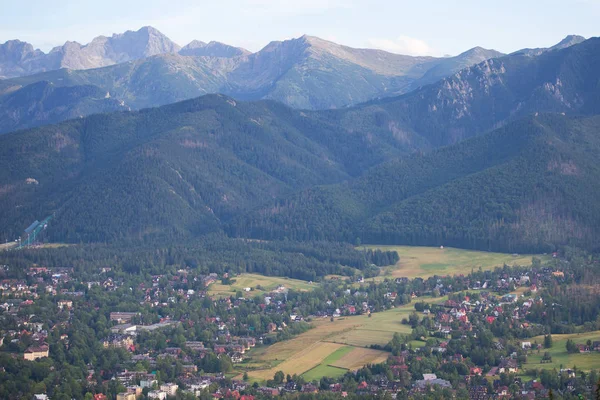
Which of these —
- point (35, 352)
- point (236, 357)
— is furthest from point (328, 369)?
point (35, 352)

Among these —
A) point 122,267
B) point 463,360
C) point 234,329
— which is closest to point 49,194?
point 122,267

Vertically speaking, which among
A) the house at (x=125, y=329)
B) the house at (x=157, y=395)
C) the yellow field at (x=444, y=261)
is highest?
the yellow field at (x=444, y=261)

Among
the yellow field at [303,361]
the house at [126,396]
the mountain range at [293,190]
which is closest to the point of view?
the house at [126,396]

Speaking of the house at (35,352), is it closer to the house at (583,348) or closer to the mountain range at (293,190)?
the house at (583,348)

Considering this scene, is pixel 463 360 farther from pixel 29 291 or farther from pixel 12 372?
pixel 29 291

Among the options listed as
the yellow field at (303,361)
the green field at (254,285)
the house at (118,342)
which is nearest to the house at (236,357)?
the yellow field at (303,361)

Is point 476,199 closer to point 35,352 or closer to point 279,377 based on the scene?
point 279,377

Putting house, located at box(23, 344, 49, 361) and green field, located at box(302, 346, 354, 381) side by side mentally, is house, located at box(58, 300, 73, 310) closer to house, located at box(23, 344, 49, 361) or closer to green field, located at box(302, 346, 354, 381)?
house, located at box(23, 344, 49, 361)
